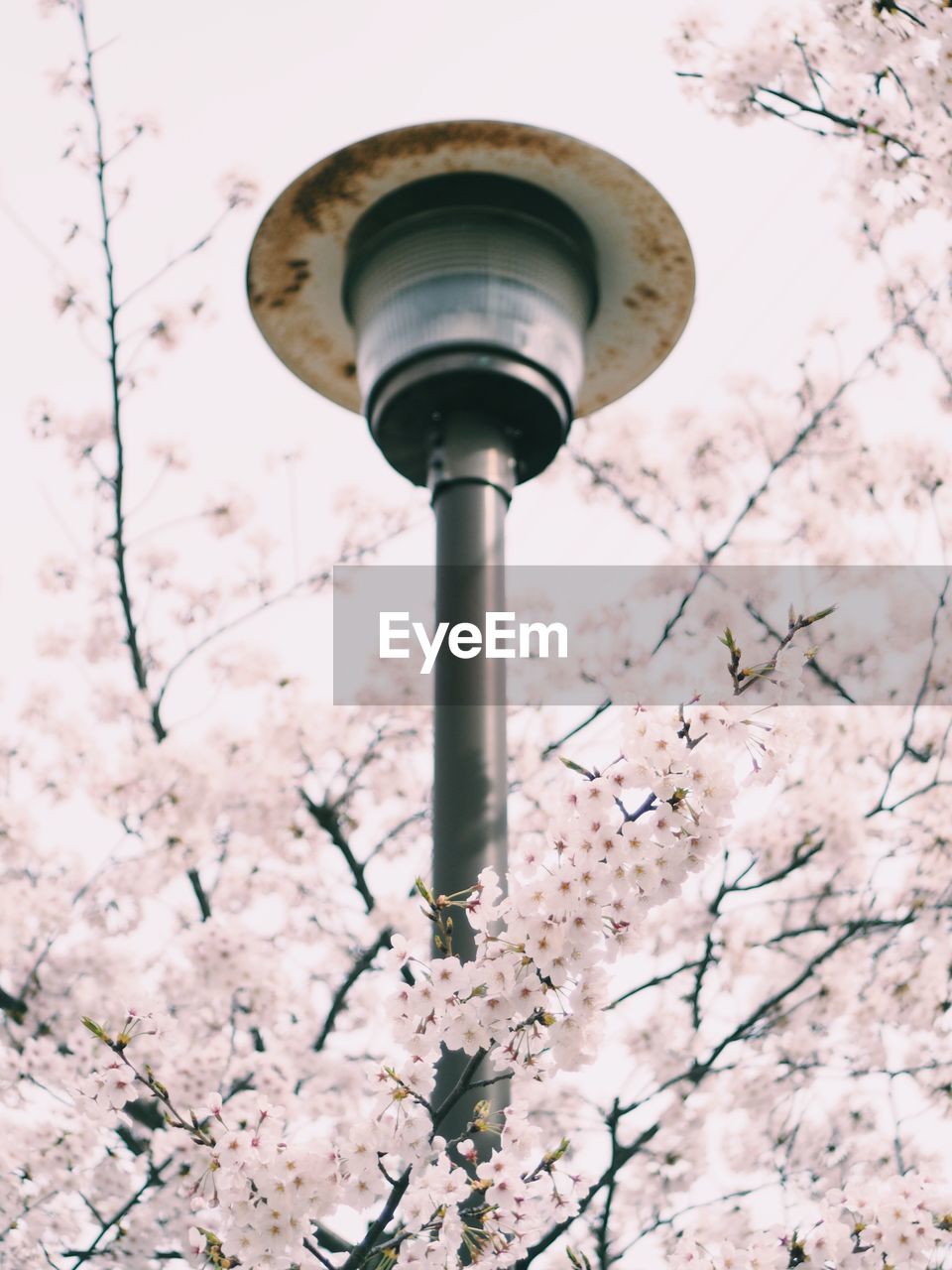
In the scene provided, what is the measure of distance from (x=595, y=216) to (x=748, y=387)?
11.9 feet

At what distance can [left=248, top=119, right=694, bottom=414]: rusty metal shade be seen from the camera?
3.17m

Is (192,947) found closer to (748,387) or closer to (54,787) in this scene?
(54,787)

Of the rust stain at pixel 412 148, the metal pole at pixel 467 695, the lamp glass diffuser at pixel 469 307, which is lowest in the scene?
the metal pole at pixel 467 695

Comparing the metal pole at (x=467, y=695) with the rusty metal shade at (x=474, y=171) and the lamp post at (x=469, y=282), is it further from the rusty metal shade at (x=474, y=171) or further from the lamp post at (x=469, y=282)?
the rusty metal shade at (x=474, y=171)

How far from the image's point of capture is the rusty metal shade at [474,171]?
3.17 meters

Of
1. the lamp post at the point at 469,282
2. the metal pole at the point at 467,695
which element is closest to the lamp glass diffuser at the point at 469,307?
the lamp post at the point at 469,282

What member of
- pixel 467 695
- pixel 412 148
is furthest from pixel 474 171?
pixel 467 695

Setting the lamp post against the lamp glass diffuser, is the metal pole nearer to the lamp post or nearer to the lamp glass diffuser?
the lamp post

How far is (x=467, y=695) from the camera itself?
2.74 meters

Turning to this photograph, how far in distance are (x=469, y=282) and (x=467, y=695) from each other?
1.23 m

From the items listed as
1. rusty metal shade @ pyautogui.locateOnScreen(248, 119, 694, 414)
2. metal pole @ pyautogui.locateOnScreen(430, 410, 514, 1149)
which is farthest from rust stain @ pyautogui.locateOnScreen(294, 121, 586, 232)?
metal pole @ pyautogui.locateOnScreen(430, 410, 514, 1149)

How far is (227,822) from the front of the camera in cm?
638

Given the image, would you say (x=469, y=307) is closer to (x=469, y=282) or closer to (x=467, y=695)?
(x=469, y=282)

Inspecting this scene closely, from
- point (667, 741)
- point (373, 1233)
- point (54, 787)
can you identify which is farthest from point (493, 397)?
point (54, 787)
